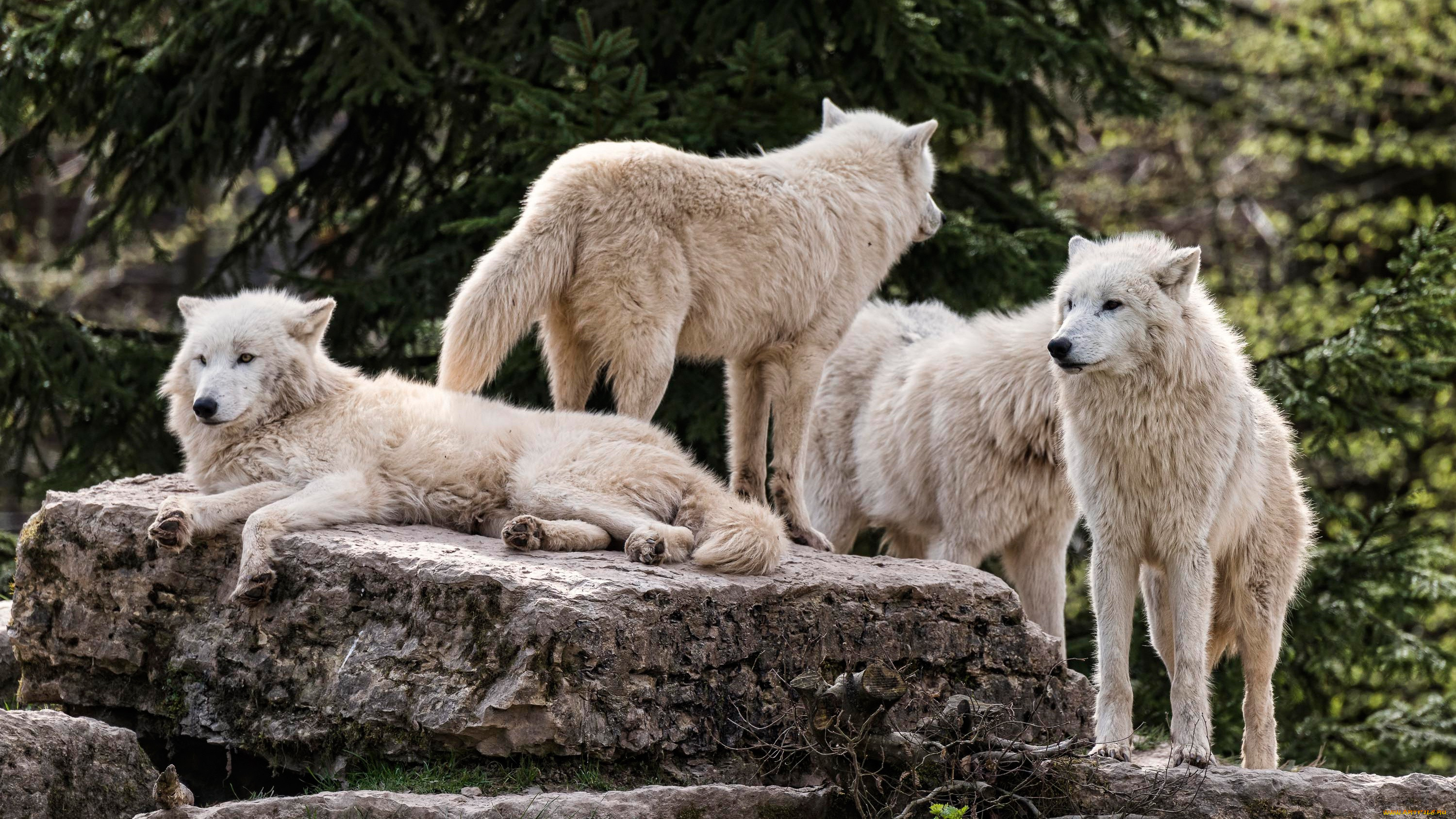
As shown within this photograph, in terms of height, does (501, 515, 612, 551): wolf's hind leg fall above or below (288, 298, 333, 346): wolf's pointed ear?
below

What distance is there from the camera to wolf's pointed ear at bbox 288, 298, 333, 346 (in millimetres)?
5668

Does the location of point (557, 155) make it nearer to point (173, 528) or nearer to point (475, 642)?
point (173, 528)

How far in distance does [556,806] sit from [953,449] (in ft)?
10.5

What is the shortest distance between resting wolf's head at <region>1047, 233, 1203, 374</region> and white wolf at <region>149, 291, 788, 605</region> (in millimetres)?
1272

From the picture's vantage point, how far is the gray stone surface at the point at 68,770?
4.26 metres

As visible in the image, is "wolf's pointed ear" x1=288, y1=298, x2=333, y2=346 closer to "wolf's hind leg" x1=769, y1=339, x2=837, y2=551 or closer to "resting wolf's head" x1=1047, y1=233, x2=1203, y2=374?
"wolf's hind leg" x1=769, y1=339, x2=837, y2=551

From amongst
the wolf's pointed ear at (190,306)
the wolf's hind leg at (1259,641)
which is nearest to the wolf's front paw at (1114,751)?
the wolf's hind leg at (1259,641)

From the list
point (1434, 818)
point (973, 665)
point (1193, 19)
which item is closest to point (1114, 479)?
point (973, 665)

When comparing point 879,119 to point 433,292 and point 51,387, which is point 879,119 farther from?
point 51,387

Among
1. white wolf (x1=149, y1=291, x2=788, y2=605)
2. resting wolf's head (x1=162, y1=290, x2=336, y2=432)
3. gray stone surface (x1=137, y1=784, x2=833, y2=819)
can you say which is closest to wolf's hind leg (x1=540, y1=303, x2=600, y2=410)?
white wolf (x1=149, y1=291, x2=788, y2=605)

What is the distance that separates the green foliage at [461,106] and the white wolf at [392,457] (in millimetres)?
2689

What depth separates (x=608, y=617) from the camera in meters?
4.58

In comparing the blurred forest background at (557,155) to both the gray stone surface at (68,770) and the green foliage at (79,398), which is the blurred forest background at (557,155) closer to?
the green foliage at (79,398)

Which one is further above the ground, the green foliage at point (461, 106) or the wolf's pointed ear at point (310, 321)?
the green foliage at point (461, 106)
